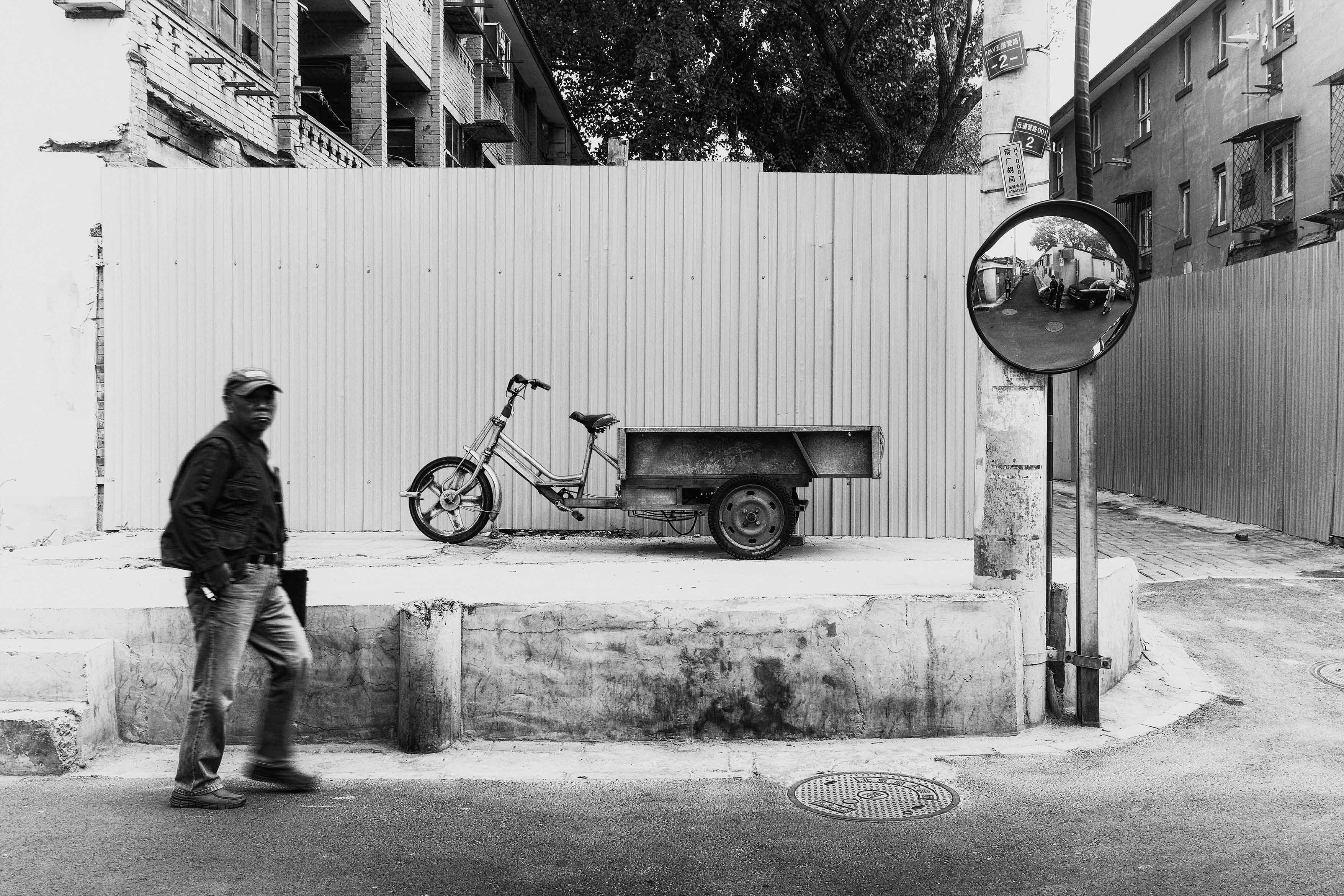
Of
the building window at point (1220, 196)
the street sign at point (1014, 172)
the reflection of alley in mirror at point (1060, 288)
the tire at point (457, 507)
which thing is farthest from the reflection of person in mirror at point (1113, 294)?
the building window at point (1220, 196)

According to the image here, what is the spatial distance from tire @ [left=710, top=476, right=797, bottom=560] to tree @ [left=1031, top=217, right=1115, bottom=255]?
378 centimetres

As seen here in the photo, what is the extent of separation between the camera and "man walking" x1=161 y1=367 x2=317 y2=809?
4.69m

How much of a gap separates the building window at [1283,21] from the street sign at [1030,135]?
18.2 meters

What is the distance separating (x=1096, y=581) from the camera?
19.4 ft

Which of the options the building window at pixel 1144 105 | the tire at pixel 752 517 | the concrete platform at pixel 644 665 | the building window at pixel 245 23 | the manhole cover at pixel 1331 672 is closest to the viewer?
the concrete platform at pixel 644 665

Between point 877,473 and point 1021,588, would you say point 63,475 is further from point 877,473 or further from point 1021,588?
point 1021,588

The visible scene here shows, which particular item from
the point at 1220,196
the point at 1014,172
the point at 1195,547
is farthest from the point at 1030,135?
the point at 1220,196

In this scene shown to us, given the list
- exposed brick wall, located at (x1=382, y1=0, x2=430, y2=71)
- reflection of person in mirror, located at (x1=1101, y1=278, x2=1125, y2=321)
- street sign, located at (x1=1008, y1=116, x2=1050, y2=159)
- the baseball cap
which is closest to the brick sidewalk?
reflection of person in mirror, located at (x1=1101, y1=278, x2=1125, y2=321)

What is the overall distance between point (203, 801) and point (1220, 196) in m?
24.4

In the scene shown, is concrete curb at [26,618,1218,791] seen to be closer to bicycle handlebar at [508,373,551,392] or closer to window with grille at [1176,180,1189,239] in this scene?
bicycle handlebar at [508,373,551,392]

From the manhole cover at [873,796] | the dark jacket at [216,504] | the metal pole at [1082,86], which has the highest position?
the metal pole at [1082,86]

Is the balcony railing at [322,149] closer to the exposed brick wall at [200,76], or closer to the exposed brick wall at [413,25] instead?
the exposed brick wall at [200,76]

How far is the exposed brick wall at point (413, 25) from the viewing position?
21.5 meters

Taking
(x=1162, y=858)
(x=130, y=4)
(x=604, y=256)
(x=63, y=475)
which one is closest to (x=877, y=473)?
(x=604, y=256)
